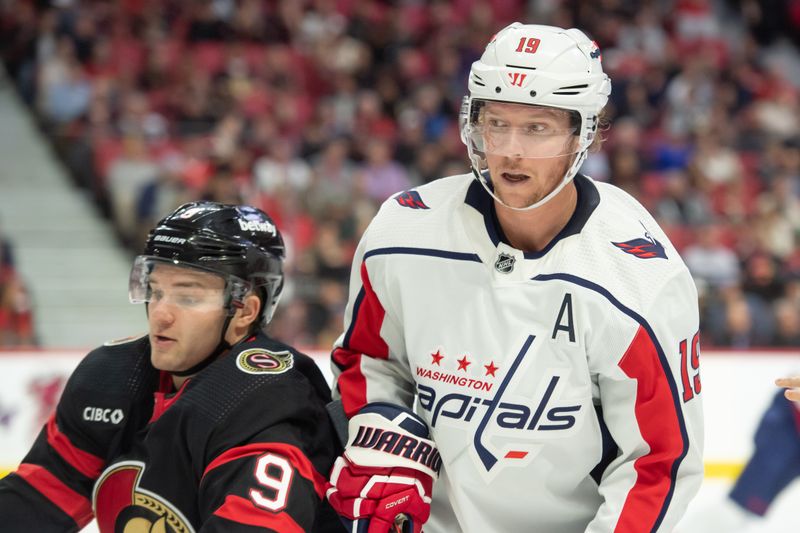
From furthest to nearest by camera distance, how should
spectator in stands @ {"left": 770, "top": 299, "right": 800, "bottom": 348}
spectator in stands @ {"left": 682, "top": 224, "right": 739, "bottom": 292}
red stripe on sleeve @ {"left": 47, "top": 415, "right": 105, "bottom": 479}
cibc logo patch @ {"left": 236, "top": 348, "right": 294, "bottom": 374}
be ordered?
spectator in stands @ {"left": 682, "top": 224, "right": 739, "bottom": 292} < spectator in stands @ {"left": 770, "top": 299, "right": 800, "bottom": 348} < red stripe on sleeve @ {"left": 47, "top": 415, "right": 105, "bottom": 479} < cibc logo patch @ {"left": 236, "top": 348, "right": 294, "bottom": 374}

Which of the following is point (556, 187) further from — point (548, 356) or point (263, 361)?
point (263, 361)

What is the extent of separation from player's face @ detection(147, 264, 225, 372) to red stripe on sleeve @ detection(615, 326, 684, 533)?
2.98 ft

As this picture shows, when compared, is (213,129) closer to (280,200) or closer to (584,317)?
(280,200)

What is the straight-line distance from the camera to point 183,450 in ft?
7.32

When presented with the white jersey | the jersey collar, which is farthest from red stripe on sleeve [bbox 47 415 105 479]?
the jersey collar

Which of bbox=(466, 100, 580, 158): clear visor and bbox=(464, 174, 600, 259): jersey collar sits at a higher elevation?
bbox=(466, 100, 580, 158): clear visor

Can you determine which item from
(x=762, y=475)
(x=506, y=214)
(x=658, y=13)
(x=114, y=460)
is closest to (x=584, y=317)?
(x=506, y=214)

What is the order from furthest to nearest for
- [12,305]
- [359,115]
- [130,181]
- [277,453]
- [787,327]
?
[359,115]
[130,181]
[787,327]
[12,305]
[277,453]

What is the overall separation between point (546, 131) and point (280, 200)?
160 inches

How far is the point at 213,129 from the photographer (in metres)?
6.65

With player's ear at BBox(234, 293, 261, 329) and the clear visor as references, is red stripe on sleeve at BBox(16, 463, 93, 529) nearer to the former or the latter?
player's ear at BBox(234, 293, 261, 329)

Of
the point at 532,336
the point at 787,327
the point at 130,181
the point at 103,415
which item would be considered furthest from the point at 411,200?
the point at 130,181

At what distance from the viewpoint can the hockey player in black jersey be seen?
2.17 m

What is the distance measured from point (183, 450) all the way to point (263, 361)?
0.26 meters
